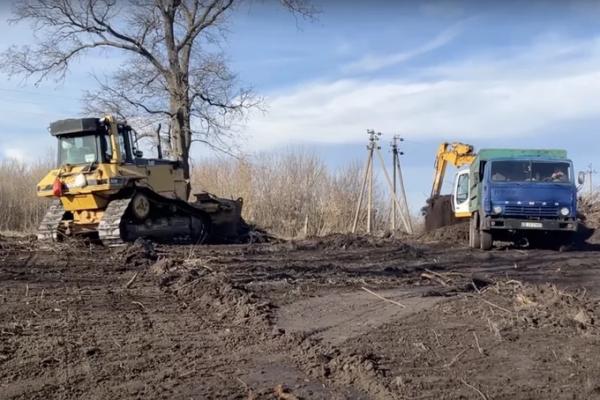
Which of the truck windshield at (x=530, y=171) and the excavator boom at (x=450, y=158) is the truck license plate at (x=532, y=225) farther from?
the excavator boom at (x=450, y=158)

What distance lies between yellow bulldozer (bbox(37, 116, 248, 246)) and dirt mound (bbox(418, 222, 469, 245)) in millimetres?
8980

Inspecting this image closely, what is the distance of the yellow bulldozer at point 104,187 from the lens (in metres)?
19.3

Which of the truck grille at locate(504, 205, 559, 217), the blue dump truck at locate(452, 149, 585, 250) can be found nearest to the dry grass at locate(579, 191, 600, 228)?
the blue dump truck at locate(452, 149, 585, 250)

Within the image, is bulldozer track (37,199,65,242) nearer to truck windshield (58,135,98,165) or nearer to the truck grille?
truck windshield (58,135,98,165)

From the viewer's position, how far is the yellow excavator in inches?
1110

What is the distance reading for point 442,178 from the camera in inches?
1195

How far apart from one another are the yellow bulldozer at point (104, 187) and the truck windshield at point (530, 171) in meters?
8.91

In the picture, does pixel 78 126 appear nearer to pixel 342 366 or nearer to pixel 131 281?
pixel 131 281

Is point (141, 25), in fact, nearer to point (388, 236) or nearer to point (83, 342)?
point (388, 236)

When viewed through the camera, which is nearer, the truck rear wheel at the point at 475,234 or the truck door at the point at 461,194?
the truck rear wheel at the point at 475,234

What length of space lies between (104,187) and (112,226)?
1080mm

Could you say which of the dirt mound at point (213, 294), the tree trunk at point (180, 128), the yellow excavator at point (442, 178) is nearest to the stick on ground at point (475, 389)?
the dirt mound at point (213, 294)

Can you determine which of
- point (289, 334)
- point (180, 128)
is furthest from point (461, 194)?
point (289, 334)

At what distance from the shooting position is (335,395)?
19.1ft
